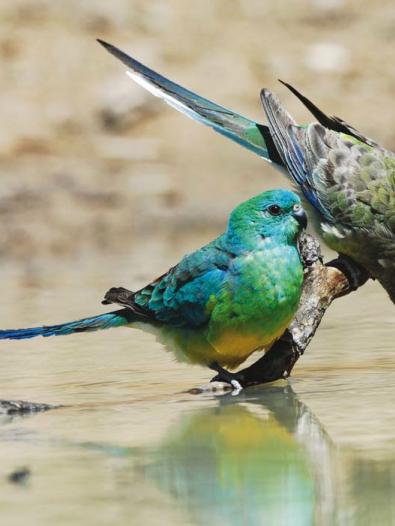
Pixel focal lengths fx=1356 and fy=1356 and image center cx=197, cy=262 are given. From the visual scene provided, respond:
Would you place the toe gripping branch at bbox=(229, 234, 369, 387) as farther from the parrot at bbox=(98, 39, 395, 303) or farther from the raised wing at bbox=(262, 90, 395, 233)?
the raised wing at bbox=(262, 90, 395, 233)

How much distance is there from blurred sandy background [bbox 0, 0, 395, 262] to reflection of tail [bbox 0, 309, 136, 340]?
4.18 m

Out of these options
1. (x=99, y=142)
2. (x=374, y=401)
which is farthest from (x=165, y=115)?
(x=374, y=401)

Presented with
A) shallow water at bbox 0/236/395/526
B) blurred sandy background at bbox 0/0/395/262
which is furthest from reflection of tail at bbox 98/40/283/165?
blurred sandy background at bbox 0/0/395/262

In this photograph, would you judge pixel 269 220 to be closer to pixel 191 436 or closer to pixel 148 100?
pixel 191 436

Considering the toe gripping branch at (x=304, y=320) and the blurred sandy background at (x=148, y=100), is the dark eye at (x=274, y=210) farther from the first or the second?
the blurred sandy background at (x=148, y=100)

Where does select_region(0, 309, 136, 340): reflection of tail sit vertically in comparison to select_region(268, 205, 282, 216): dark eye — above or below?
below

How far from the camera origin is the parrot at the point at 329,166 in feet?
22.4

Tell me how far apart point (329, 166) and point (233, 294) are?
1871mm

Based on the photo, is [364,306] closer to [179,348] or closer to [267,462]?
[179,348]

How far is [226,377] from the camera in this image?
574 centimetres

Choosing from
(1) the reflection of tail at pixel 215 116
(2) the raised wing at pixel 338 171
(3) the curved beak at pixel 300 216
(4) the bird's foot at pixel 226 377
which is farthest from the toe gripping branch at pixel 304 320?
(1) the reflection of tail at pixel 215 116

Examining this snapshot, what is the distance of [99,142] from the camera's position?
1140 cm

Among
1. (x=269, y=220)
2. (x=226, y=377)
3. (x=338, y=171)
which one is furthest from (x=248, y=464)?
(x=338, y=171)

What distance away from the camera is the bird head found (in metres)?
5.62
